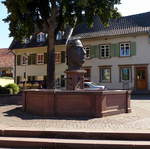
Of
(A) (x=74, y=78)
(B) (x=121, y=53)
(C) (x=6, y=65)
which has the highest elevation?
(B) (x=121, y=53)

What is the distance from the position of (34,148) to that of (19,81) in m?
38.9

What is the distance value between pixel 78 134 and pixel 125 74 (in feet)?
95.7

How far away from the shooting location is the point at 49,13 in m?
26.8

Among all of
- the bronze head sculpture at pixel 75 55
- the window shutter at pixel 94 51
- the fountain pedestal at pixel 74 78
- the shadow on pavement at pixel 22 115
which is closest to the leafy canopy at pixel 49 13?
the bronze head sculpture at pixel 75 55

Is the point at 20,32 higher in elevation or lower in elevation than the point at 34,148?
higher

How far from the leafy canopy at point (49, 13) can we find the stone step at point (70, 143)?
1625cm

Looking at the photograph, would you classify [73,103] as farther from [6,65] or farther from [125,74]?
[6,65]

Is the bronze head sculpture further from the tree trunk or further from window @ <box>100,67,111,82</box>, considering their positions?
window @ <box>100,67,111,82</box>

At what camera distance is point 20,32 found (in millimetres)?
28266

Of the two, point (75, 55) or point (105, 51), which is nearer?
point (75, 55)

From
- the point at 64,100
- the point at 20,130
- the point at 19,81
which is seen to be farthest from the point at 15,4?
the point at 19,81

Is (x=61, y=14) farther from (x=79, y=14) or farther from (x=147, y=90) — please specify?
(x=147, y=90)

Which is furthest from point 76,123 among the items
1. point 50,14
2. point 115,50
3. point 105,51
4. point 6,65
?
point 6,65

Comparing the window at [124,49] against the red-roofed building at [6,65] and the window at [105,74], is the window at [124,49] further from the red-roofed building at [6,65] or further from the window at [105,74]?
the red-roofed building at [6,65]
